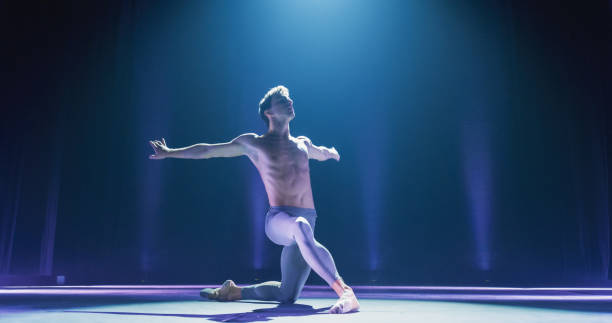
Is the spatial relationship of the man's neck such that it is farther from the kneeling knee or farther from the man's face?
the kneeling knee

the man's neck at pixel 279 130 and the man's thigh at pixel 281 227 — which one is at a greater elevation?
the man's neck at pixel 279 130

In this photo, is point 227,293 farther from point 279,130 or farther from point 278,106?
point 278,106

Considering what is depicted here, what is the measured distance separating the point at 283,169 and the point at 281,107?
1.24 ft

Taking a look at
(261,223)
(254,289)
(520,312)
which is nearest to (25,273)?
(261,223)

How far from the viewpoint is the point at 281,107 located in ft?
9.76

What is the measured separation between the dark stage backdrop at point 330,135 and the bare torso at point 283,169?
323 centimetres

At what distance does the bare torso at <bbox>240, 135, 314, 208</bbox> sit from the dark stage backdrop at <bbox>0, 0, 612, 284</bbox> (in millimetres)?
3226

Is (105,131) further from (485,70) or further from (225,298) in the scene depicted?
(485,70)

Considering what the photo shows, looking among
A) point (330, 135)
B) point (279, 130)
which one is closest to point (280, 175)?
point (279, 130)

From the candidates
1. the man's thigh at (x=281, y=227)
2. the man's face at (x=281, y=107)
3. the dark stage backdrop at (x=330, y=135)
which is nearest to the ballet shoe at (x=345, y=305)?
the man's thigh at (x=281, y=227)

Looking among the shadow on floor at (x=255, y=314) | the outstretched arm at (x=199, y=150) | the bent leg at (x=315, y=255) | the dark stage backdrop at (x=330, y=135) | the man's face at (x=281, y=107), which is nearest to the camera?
the shadow on floor at (x=255, y=314)

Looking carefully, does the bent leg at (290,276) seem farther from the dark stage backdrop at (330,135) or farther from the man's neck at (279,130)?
the dark stage backdrop at (330,135)

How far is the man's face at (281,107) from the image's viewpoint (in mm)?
2973

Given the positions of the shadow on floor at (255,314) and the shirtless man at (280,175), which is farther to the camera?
the shirtless man at (280,175)
